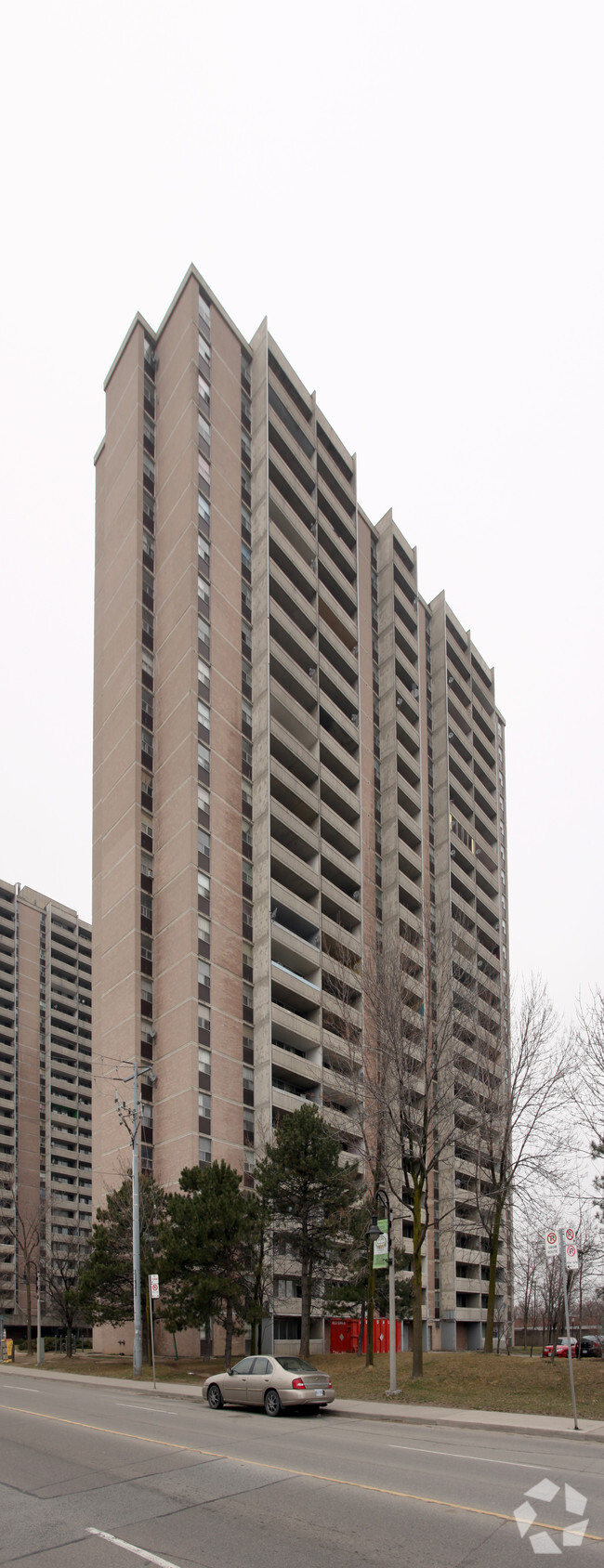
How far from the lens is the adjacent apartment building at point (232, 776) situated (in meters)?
54.1

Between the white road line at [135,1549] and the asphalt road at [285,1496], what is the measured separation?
2 centimetres

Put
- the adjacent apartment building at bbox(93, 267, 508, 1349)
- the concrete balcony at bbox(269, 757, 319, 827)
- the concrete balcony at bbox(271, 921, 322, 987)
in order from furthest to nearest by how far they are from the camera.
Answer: the concrete balcony at bbox(269, 757, 319, 827)
the concrete balcony at bbox(271, 921, 322, 987)
the adjacent apartment building at bbox(93, 267, 508, 1349)

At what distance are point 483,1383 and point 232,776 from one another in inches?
1412

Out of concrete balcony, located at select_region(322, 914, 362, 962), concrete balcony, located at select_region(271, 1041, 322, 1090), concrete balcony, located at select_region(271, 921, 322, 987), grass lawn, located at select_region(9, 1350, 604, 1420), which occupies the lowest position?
grass lawn, located at select_region(9, 1350, 604, 1420)

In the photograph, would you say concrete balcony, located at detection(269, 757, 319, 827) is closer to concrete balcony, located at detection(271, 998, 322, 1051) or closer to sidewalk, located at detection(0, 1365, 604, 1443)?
concrete balcony, located at detection(271, 998, 322, 1051)

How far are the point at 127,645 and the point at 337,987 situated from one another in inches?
896

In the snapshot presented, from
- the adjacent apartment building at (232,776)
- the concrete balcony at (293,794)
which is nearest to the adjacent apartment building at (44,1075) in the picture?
the adjacent apartment building at (232,776)

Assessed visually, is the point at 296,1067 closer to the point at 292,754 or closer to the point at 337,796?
the point at 292,754

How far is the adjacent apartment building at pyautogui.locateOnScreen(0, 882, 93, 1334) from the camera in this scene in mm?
111250

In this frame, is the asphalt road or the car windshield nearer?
the asphalt road

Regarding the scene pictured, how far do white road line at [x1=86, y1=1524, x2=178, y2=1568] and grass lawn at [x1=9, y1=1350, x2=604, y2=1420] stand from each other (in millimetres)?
12889

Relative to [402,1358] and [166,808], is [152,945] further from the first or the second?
[402,1358]

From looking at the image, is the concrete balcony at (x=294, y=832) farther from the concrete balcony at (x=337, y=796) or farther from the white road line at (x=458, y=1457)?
the white road line at (x=458, y=1457)

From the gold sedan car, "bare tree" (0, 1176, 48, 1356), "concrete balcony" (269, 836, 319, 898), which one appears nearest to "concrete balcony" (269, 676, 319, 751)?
"concrete balcony" (269, 836, 319, 898)
